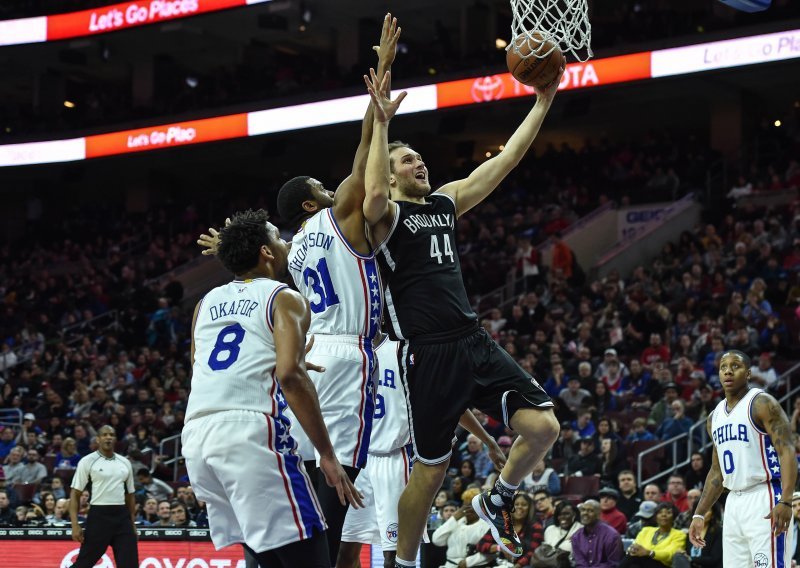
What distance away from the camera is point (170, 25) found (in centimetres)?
2741

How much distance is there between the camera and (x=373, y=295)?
5.90m

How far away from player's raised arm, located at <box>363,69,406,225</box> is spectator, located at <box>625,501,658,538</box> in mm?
7011

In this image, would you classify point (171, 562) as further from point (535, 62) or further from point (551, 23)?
point (535, 62)

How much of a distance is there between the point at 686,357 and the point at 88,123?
16.7 m

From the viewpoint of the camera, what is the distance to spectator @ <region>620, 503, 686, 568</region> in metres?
10.9

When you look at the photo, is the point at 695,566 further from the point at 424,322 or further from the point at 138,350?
the point at 138,350

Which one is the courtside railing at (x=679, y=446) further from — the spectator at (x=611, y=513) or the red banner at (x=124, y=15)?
the red banner at (x=124, y=15)

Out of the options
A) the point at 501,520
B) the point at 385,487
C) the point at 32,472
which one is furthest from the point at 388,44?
the point at 32,472

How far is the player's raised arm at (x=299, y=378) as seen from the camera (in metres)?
4.68

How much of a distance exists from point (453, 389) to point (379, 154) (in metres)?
1.22

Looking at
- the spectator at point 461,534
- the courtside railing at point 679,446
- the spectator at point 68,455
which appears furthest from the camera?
the spectator at point 68,455

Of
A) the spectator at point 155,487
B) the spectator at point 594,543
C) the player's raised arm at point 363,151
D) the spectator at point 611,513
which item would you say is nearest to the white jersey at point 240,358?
the player's raised arm at point 363,151

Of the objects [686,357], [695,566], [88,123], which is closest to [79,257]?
[88,123]

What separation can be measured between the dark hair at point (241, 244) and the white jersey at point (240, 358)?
0.15 metres
